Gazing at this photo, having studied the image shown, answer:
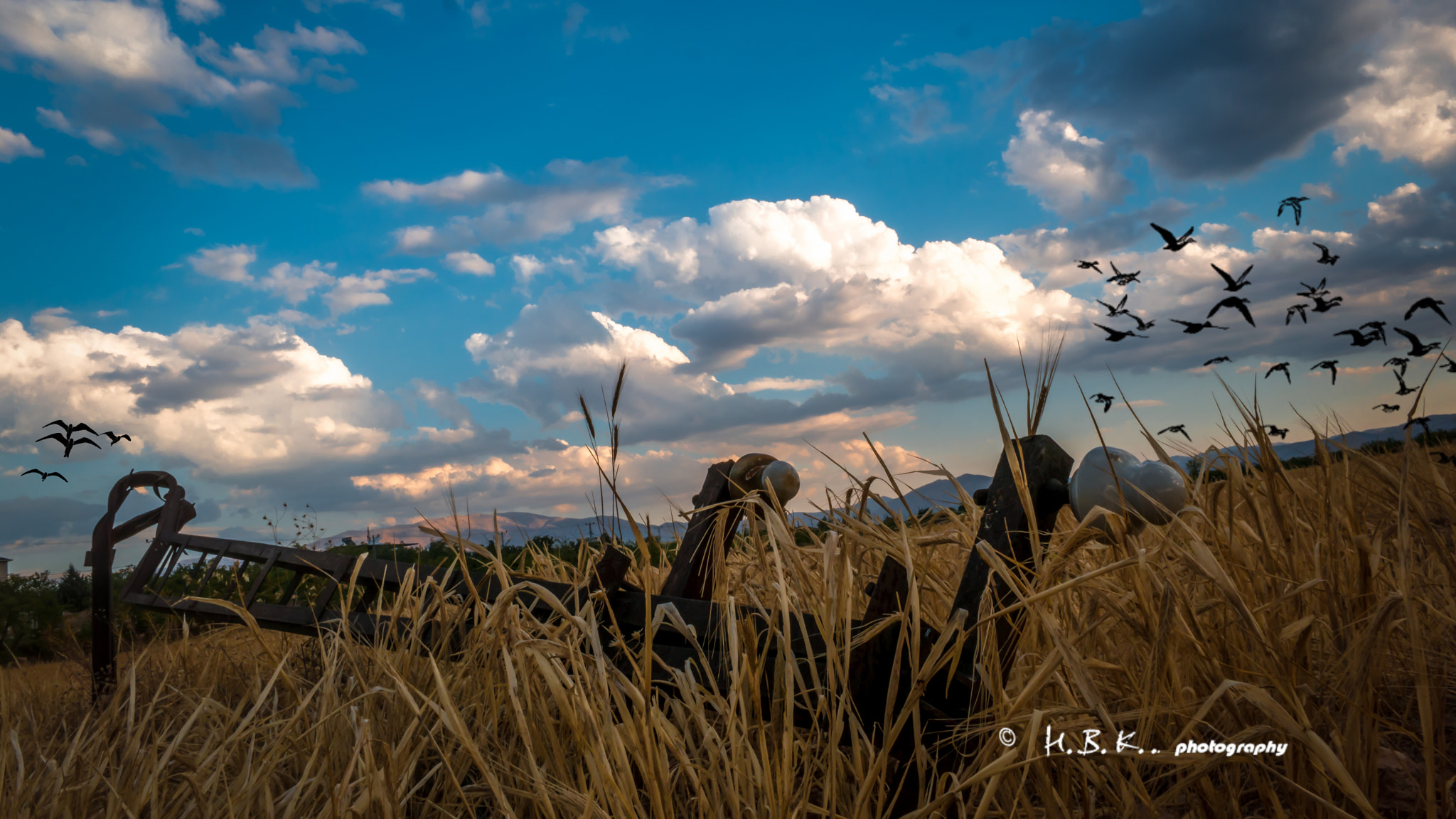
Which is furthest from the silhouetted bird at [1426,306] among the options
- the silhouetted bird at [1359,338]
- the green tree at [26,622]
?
the green tree at [26,622]

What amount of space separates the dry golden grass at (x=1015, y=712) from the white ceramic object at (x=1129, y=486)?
92 millimetres

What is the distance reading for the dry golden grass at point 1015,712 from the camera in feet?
5.18

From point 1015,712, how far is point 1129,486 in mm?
550

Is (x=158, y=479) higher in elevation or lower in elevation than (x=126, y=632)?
higher

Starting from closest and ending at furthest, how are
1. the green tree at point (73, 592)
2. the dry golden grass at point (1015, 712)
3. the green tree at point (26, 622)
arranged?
the dry golden grass at point (1015, 712) → the green tree at point (26, 622) → the green tree at point (73, 592)

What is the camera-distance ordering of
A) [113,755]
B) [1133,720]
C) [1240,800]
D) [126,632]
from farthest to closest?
[126,632] < [113,755] < [1133,720] < [1240,800]

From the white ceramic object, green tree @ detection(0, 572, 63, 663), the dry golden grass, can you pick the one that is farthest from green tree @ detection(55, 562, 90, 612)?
the white ceramic object

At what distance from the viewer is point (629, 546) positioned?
212 inches

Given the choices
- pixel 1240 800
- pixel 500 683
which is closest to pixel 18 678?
pixel 500 683

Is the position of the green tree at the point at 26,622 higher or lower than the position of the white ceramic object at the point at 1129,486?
lower

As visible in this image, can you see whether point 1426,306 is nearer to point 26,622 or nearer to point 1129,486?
point 1129,486

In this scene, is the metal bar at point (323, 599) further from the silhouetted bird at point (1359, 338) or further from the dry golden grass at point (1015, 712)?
the silhouetted bird at point (1359, 338)

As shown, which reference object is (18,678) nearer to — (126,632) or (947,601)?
(126,632)

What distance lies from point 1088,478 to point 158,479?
4.86m
